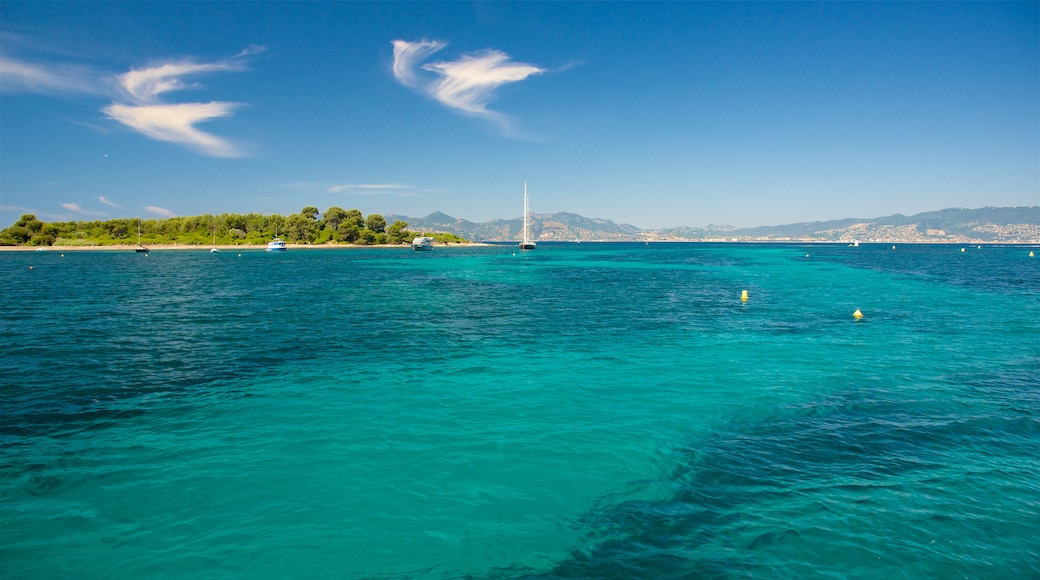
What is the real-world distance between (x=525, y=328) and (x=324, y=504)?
2267cm

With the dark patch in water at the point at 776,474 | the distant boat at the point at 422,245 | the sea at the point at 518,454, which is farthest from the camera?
the distant boat at the point at 422,245

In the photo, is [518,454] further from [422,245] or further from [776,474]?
[422,245]

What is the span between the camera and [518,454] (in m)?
13.8

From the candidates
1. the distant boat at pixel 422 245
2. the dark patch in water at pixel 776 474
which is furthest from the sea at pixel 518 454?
the distant boat at pixel 422 245

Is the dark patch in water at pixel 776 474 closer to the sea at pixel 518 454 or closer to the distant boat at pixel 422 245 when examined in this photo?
the sea at pixel 518 454

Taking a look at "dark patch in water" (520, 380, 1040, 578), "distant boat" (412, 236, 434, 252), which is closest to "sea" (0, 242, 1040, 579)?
"dark patch in water" (520, 380, 1040, 578)

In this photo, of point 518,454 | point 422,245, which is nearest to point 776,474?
point 518,454

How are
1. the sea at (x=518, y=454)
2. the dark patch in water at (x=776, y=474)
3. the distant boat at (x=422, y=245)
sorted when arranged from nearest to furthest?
the dark patch in water at (x=776, y=474)
the sea at (x=518, y=454)
the distant boat at (x=422, y=245)

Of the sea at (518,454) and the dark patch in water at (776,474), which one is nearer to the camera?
the dark patch in water at (776,474)

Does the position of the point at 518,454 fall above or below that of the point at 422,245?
below

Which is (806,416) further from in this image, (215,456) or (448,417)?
(215,456)

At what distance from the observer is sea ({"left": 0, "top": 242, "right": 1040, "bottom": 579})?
946 centimetres

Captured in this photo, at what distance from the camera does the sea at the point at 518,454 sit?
372 inches

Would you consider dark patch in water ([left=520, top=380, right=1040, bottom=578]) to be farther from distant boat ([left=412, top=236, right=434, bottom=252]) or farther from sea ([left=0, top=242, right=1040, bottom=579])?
distant boat ([left=412, top=236, right=434, bottom=252])
